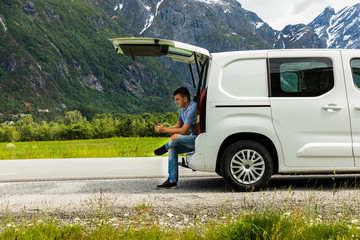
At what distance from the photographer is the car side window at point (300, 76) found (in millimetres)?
5797

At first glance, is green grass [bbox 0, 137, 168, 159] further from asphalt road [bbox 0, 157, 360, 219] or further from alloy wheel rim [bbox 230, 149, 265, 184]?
alloy wheel rim [bbox 230, 149, 265, 184]

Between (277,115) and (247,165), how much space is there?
885 mm

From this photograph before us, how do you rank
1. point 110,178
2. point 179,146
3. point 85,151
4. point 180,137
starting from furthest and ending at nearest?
1. point 85,151
2. point 110,178
3. point 179,146
4. point 180,137

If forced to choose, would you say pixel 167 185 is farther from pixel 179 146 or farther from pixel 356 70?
pixel 356 70

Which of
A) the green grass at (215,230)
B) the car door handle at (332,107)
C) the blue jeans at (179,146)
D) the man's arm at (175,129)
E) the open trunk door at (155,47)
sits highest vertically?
the open trunk door at (155,47)

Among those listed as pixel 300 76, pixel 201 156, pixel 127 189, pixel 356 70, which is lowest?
pixel 127 189

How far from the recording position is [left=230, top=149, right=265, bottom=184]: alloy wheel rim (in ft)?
18.5

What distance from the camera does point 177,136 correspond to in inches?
244

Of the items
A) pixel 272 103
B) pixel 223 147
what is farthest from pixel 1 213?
pixel 272 103

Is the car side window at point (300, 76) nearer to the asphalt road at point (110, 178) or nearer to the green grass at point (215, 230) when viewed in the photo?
the asphalt road at point (110, 178)

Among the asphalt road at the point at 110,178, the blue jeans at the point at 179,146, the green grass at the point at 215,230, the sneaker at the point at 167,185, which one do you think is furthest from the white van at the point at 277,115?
the green grass at the point at 215,230

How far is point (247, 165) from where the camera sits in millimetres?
5664

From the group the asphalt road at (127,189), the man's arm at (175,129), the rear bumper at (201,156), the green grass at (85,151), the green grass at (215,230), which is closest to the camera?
the green grass at (215,230)

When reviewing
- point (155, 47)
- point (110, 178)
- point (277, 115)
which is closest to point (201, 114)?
point (277, 115)
